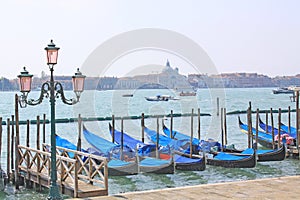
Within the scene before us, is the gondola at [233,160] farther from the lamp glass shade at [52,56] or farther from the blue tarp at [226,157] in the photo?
the lamp glass shade at [52,56]

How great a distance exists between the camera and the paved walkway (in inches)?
282

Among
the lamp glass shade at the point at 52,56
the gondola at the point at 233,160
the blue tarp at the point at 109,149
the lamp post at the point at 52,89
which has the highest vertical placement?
the lamp glass shade at the point at 52,56

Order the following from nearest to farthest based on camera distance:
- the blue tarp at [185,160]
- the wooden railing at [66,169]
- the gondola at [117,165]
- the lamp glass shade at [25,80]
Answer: the lamp glass shade at [25,80]
the wooden railing at [66,169]
the gondola at [117,165]
the blue tarp at [185,160]

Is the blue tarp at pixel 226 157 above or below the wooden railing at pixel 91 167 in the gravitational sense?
below

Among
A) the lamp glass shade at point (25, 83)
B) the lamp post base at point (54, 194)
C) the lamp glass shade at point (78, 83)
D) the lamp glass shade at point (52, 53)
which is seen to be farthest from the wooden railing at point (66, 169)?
the lamp glass shade at point (52, 53)

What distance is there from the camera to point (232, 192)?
24.4 ft

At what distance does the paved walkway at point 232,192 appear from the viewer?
23.5ft

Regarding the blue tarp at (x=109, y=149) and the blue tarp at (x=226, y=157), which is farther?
the blue tarp at (x=109, y=149)

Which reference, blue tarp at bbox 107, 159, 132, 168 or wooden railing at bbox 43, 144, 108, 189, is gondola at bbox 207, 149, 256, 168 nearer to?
blue tarp at bbox 107, 159, 132, 168

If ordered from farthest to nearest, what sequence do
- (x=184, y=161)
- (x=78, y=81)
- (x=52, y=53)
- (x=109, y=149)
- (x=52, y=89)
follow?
1. (x=109, y=149)
2. (x=184, y=161)
3. (x=78, y=81)
4. (x=52, y=89)
5. (x=52, y=53)

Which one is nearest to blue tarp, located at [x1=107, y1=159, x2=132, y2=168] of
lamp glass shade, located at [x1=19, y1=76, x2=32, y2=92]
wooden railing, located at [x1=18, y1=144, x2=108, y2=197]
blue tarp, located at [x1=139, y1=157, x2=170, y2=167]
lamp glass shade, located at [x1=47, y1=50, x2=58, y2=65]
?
blue tarp, located at [x1=139, y1=157, x2=170, y2=167]

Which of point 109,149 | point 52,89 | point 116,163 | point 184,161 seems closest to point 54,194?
point 52,89

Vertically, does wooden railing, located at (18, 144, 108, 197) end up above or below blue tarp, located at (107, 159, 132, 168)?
above

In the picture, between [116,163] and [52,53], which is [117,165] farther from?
[52,53]
